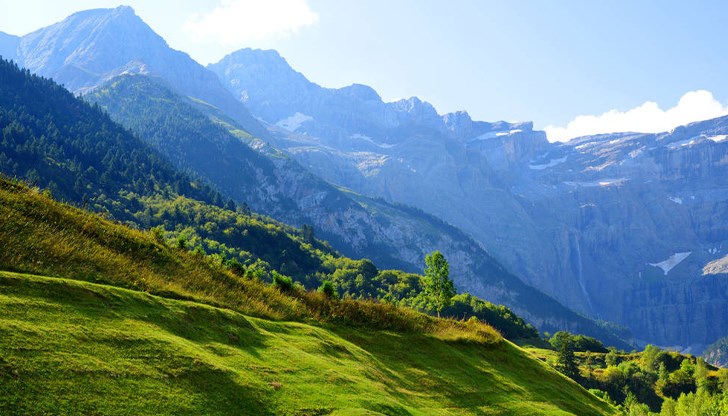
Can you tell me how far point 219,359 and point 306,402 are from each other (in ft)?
15.5

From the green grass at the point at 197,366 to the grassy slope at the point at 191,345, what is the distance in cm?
7

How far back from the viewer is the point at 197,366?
→ 22500 mm

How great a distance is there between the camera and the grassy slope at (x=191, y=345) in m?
18.7

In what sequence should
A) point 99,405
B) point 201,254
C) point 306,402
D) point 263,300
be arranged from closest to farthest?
point 99,405, point 306,402, point 263,300, point 201,254

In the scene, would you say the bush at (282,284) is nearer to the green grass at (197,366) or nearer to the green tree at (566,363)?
the green grass at (197,366)

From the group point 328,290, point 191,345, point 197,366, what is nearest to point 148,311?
point 191,345

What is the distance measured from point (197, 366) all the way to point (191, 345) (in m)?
2.83

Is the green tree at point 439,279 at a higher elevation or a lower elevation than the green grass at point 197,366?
higher

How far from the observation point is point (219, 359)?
2480 cm

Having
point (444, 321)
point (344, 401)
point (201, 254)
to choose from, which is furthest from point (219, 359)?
point (444, 321)

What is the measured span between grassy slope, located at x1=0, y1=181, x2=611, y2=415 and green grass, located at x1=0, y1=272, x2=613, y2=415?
0.23ft

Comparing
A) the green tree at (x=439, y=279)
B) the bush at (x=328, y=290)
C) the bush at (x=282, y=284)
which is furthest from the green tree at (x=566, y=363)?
the bush at (x=282, y=284)

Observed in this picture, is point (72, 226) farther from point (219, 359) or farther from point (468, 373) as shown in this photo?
point (468, 373)

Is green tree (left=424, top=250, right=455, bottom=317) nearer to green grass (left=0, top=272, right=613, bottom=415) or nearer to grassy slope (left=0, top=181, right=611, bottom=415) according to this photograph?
grassy slope (left=0, top=181, right=611, bottom=415)
